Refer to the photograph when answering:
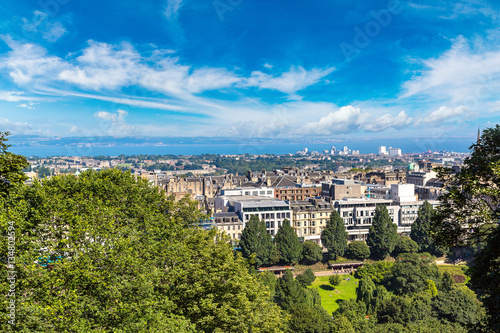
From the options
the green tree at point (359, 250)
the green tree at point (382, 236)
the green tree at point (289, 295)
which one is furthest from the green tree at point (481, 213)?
the green tree at point (382, 236)

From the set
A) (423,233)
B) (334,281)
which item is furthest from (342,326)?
(423,233)

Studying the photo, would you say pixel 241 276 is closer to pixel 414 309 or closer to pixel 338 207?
pixel 414 309

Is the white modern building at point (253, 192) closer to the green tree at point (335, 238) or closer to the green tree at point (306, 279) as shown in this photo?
the green tree at point (335, 238)

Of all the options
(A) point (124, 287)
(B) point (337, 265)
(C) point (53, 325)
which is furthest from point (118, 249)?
(B) point (337, 265)

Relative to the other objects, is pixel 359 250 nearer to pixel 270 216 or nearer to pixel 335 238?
pixel 335 238

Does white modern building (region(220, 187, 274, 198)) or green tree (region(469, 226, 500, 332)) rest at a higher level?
green tree (region(469, 226, 500, 332))

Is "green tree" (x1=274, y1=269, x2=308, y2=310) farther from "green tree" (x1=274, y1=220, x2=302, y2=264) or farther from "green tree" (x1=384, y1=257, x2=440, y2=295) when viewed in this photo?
"green tree" (x1=274, y1=220, x2=302, y2=264)

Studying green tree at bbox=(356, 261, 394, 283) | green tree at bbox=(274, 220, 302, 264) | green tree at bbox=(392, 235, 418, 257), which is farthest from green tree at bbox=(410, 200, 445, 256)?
green tree at bbox=(274, 220, 302, 264)
